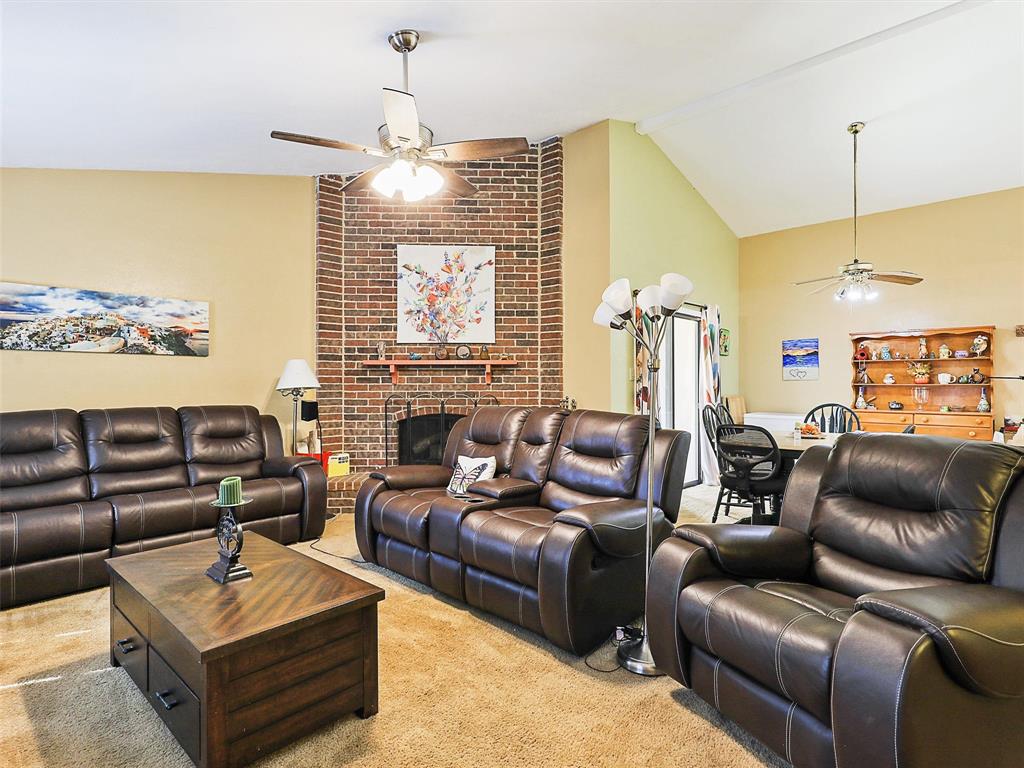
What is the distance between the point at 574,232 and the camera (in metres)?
5.28

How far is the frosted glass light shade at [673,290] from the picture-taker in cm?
248

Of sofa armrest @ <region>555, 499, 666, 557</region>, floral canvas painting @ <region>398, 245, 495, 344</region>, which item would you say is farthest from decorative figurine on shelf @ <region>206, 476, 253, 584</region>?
floral canvas painting @ <region>398, 245, 495, 344</region>

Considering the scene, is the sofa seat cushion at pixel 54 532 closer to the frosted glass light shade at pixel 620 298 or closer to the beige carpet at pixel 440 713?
the beige carpet at pixel 440 713

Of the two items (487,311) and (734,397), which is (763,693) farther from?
(734,397)

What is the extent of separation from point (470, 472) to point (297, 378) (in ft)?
6.85

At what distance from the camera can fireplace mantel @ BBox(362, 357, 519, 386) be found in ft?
17.4

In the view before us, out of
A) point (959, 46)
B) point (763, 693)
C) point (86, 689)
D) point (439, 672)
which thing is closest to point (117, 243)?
point (86, 689)

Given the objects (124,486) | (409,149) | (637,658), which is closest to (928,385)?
(637,658)

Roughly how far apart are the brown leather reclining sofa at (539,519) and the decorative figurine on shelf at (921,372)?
4.91m

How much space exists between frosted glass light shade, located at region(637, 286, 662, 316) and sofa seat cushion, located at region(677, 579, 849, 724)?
120 centimetres

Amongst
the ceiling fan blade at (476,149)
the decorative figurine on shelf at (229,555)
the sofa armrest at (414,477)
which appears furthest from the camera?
the sofa armrest at (414,477)

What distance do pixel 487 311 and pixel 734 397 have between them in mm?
3694

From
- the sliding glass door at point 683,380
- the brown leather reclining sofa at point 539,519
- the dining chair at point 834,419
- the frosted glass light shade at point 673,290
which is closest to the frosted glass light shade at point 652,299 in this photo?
the frosted glass light shade at point 673,290

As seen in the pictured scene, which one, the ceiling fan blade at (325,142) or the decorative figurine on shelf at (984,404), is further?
the decorative figurine on shelf at (984,404)
